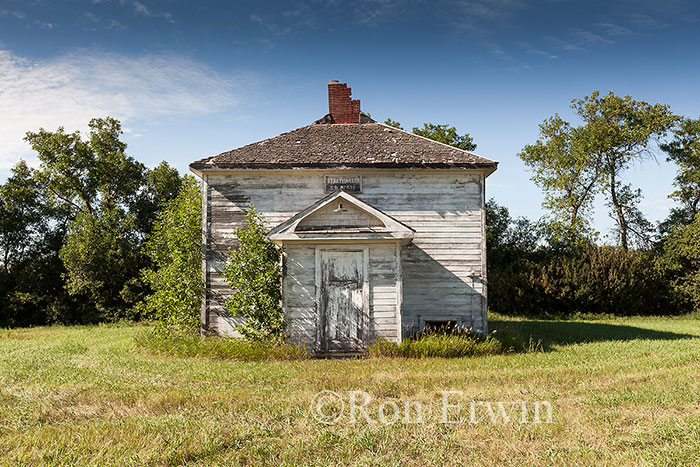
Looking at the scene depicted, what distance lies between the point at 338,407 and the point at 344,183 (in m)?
7.73

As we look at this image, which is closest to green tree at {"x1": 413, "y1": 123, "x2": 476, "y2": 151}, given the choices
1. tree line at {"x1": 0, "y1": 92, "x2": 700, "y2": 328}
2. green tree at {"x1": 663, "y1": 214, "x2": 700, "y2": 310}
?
tree line at {"x1": 0, "y1": 92, "x2": 700, "y2": 328}

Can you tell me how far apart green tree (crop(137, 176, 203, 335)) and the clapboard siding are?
0.50 metres

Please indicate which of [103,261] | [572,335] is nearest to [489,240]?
[572,335]

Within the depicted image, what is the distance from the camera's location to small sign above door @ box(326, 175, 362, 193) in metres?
13.3

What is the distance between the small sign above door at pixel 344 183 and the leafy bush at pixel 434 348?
4.18 m

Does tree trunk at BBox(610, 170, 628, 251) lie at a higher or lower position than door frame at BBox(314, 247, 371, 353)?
higher

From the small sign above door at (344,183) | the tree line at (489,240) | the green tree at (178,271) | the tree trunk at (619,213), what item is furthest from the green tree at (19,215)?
the tree trunk at (619,213)

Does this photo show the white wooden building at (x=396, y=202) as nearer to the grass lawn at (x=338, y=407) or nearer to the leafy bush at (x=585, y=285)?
the grass lawn at (x=338, y=407)

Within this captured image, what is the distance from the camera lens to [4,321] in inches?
968

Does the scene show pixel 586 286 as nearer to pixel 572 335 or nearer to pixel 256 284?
pixel 572 335

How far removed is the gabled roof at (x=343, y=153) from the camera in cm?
1305

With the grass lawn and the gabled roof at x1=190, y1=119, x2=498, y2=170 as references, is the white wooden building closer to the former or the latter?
the gabled roof at x1=190, y1=119, x2=498, y2=170

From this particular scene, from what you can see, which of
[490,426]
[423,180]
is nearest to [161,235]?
[423,180]

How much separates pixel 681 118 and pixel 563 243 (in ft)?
35.0
